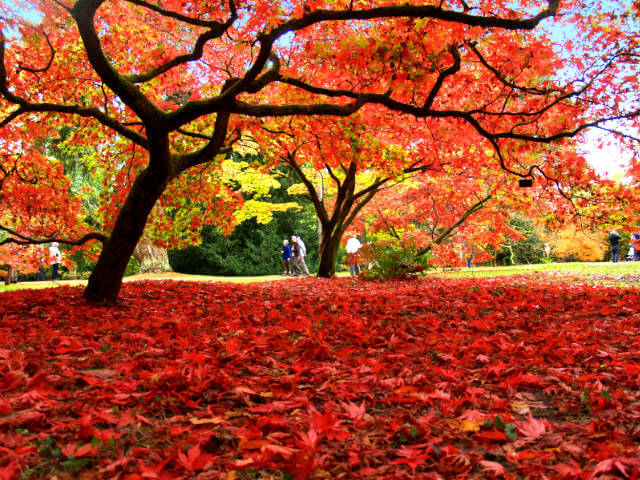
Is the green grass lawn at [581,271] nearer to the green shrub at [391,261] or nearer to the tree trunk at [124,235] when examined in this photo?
the green shrub at [391,261]

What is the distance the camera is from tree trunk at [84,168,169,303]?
5531 millimetres

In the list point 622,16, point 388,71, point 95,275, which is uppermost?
point 622,16

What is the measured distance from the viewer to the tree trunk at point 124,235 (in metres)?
5.53

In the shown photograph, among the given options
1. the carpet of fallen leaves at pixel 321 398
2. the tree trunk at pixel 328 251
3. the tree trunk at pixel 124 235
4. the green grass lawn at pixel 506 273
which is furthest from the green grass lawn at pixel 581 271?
the tree trunk at pixel 124 235

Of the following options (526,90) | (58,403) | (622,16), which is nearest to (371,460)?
(58,403)

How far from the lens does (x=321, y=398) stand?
2492mm

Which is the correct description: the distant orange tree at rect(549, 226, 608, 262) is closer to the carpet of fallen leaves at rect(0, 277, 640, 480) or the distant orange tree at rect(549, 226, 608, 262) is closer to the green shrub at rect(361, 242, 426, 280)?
the green shrub at rect(361, 242, 426, 280)

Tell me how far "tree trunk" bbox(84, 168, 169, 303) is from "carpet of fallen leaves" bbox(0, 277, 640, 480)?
3.26 feet

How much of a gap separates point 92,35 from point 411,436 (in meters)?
5.05

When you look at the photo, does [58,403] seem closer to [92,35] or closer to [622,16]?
[92,35]

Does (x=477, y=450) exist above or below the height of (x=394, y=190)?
below

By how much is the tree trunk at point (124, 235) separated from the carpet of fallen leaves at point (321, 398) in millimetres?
993

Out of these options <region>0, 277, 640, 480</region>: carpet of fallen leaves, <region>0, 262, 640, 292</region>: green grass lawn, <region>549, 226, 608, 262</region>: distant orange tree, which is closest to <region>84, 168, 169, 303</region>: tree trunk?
<region>0, 277, 640, 480</region>: carpet of fallen leaves

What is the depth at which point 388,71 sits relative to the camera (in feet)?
18.6
